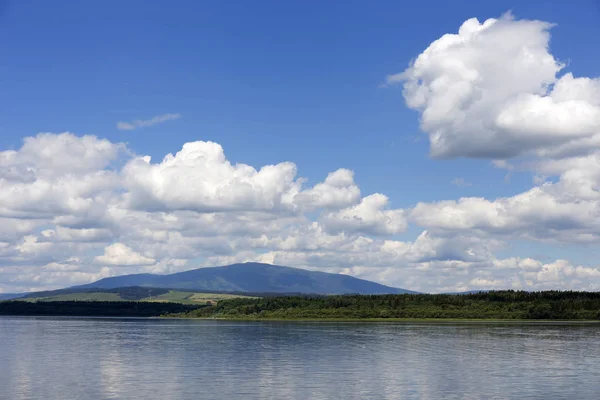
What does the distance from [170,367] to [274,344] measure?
40.3m

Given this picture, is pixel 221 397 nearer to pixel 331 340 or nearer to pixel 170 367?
pixel 170 367

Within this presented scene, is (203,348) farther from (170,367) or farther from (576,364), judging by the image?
(576,364)

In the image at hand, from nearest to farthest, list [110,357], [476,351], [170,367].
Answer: [170,367] → [110,357] → [476,351]

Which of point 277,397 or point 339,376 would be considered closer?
point 277,397

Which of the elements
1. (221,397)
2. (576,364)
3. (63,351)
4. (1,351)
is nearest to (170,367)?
(221,397)

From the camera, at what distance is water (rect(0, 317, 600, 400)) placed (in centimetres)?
6066

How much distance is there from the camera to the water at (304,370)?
60.7 metres

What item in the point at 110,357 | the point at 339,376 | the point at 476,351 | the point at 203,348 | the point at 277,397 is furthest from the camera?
the point at 203,348

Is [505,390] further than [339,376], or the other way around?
[339,376]

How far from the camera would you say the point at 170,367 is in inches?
3194

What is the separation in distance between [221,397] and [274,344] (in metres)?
62.5

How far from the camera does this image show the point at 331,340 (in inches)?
5098

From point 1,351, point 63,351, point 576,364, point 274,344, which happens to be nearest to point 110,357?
point 63,351

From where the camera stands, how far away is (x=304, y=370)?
77.5 meters
